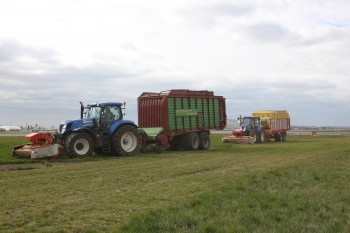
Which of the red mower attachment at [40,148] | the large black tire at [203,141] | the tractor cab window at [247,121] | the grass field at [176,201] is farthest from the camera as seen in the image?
the tractor cab window at [247,121]

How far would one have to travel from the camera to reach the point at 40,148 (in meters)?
17.2

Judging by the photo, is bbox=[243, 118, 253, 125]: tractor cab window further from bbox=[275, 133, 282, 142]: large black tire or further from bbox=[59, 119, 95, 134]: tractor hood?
bbox=[59, 119, 95, 134]: tractor hood

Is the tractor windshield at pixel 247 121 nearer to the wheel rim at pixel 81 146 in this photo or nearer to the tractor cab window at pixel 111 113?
the tractor cab window at pixel 111 113

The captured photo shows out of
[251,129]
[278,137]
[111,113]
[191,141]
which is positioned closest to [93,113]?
[111,113]

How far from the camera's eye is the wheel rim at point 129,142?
19.8m

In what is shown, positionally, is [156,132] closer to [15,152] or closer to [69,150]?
[69,150]

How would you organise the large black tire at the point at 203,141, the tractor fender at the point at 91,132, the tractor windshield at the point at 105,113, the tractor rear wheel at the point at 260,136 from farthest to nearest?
the tractor rear wheel at the point at 260,136
the large black tire at the point at 203,141
the tractor windshield at the point at 105,113
the tractor fender at the point at 91,132

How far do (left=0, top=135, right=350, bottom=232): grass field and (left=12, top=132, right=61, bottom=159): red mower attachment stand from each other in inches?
173

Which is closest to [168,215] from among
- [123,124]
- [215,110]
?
[123,124]

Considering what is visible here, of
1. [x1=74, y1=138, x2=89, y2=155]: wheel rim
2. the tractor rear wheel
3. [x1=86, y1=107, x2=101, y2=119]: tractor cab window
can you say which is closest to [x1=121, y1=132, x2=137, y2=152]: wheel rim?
[x1=86, y1=107, x2=101, y2=119]: tractor cab window

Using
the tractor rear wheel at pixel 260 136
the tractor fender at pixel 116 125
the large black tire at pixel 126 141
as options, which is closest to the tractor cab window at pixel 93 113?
the tractor fender at pixel 116 125

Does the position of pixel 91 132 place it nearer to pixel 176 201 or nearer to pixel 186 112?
pixel 186 112

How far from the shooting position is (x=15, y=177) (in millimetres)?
11781

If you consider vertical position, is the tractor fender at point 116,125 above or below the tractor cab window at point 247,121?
below
